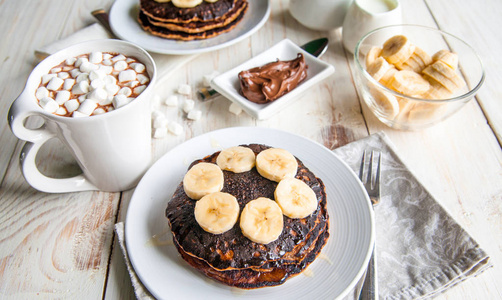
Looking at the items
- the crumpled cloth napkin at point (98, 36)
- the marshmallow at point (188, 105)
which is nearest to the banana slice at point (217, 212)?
the marshmallow at point (188, 105)

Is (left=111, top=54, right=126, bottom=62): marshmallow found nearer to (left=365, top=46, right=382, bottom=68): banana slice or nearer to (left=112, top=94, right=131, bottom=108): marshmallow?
(left=112, top=94, right=131, bottom=108): marshmallow

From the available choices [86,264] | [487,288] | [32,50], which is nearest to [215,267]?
[86,264]

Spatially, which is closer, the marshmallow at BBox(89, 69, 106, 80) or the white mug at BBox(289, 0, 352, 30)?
the marshmallow at BBox(89, 69, 106, 80)

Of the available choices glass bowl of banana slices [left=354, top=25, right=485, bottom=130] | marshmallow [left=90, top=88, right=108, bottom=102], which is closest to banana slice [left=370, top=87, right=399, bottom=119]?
glass bowl of banana slices [left=354, top=25, right=485, bottom=130]

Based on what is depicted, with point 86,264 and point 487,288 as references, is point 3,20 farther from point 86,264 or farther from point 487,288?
point 487,288

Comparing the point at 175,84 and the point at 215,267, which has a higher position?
the point at 215,267

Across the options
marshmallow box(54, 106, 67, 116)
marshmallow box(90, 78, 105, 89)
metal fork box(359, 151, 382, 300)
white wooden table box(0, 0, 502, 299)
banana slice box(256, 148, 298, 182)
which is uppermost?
marshmallow box(90, 78, 105, 89)
